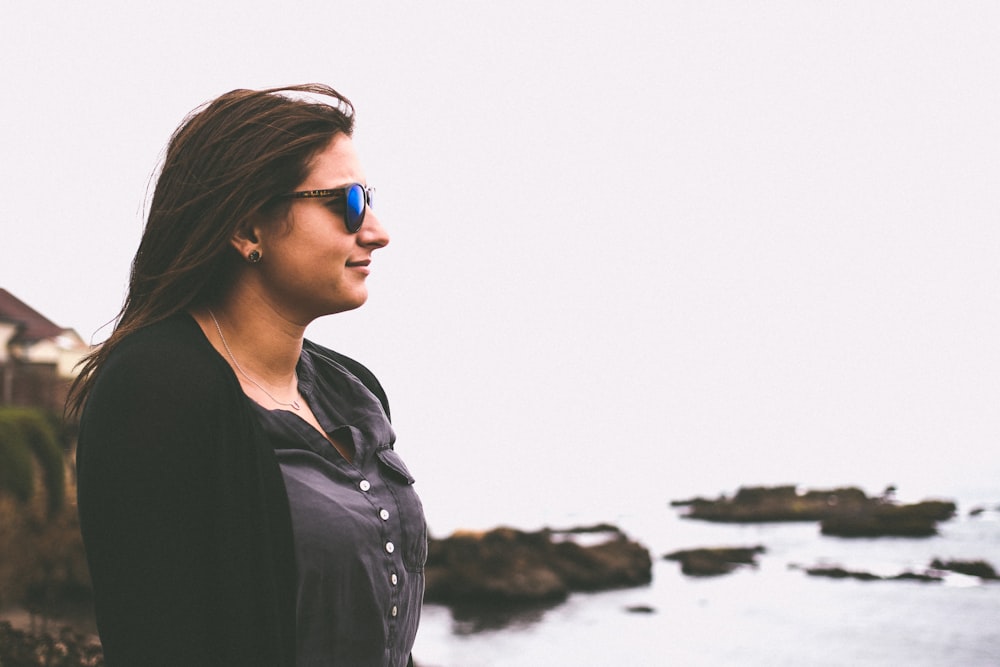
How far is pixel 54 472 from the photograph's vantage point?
39.2ft

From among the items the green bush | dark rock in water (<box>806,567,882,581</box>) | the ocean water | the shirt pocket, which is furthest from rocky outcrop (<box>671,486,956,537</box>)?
the shirt pocket

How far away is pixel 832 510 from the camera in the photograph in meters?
42.2

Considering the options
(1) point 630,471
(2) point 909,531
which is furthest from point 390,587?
(1) point 630,471

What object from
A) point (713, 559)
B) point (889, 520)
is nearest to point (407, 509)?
point (713, 559)

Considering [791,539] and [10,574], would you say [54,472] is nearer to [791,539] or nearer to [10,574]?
[10,574]

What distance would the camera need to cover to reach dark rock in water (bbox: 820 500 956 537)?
35250mm

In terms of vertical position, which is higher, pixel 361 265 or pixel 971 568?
pixel 361 265

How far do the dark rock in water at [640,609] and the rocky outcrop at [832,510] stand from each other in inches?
663

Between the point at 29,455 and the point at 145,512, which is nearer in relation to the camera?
the point at 145,512

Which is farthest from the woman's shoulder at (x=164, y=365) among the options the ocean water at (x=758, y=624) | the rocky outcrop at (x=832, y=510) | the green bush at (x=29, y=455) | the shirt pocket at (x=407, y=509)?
the rocky outcrop at (x=832, y=510)

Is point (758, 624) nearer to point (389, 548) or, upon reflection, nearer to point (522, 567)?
point (522, 567)

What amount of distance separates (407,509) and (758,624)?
22.8 meters

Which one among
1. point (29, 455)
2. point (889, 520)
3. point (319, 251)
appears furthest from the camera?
point (889, 520)

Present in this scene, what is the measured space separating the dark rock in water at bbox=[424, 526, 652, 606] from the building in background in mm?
11280
